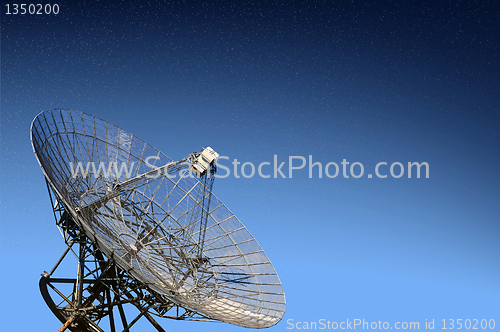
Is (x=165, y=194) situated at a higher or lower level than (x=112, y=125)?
lower

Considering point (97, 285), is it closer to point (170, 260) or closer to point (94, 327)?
point (94, 327)

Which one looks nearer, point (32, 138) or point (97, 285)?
point (32, 138)

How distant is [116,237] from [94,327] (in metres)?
4.68

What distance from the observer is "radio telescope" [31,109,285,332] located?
22875 millimetres

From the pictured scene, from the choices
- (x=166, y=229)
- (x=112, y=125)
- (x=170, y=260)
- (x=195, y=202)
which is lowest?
(x=170, y=260)

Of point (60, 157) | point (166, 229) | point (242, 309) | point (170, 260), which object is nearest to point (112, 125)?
point (60, 157)

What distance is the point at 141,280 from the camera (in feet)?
71.2

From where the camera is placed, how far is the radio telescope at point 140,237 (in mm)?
22875

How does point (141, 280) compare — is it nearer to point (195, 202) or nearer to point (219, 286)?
point (219, 286)

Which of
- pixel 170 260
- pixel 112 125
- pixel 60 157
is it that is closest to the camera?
pixel 60 157

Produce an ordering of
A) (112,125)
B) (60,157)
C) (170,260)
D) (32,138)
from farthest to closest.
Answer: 1. (112,125)
2. (170,260)
3. (60,157)
4. (32,138)

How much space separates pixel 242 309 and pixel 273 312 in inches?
61.2

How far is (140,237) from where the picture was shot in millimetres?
26312

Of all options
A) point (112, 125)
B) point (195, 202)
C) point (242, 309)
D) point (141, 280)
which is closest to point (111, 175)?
point (112, 125)
